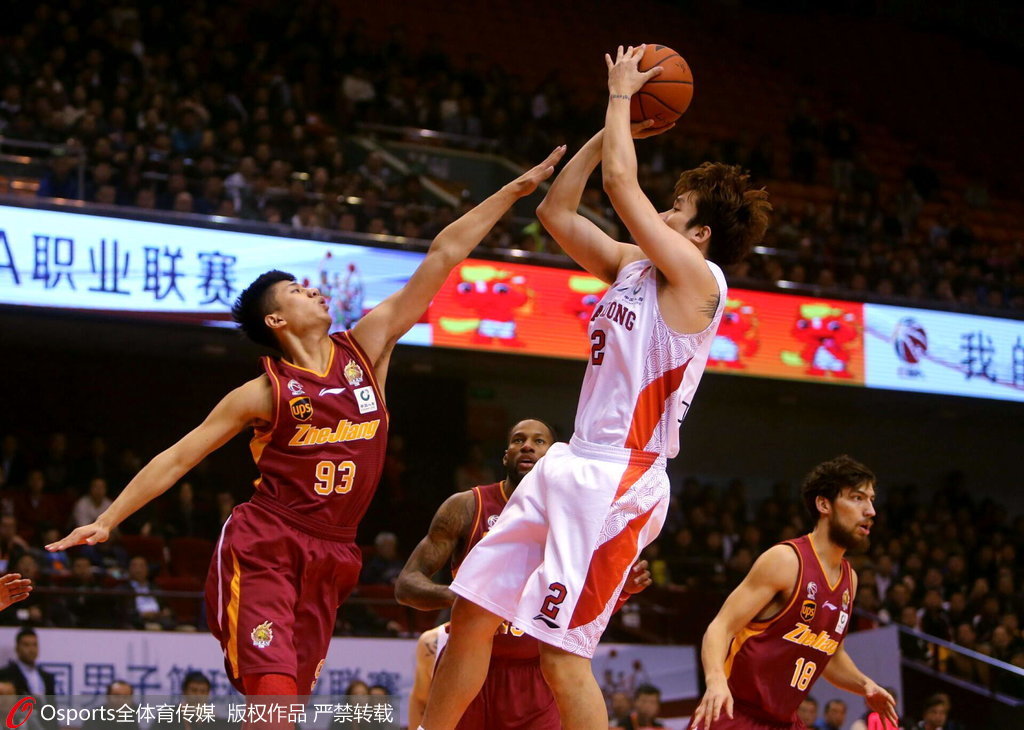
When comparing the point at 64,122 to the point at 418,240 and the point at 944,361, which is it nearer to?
the point at 418,240

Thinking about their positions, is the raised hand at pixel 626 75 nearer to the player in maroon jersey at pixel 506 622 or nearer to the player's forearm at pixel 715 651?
the player in maroon jersey at pixel 506 622

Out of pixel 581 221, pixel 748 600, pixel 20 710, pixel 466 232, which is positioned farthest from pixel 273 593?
pixel 748 600

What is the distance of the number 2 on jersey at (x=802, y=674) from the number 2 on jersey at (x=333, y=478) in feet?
7.25

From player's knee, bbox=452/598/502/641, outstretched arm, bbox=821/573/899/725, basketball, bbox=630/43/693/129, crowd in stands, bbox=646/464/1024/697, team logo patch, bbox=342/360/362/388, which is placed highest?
basketball, bbox=630/43/693/129

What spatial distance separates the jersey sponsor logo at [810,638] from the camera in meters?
5.59

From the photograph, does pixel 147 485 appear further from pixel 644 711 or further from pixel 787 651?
pixel 644 711

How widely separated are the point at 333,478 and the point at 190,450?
515 mm

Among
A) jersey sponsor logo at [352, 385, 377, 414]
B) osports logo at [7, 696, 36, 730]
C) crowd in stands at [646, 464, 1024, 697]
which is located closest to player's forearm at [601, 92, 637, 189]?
jersey sponsor logo at [352, 385, 377, 414]

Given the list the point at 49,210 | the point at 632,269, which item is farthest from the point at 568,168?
the point at 49,210

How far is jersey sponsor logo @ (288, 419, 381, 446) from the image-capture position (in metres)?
4.62

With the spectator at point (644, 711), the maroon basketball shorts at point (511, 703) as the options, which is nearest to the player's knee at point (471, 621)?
the maroon basketball shorts at point (511, 703)

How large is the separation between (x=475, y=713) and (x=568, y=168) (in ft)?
7.90

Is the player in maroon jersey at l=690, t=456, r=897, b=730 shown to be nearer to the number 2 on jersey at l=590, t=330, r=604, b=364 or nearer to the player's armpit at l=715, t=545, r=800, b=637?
the player's armpit at l=715, t=545, r=800, b=637

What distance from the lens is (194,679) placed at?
9078mm
